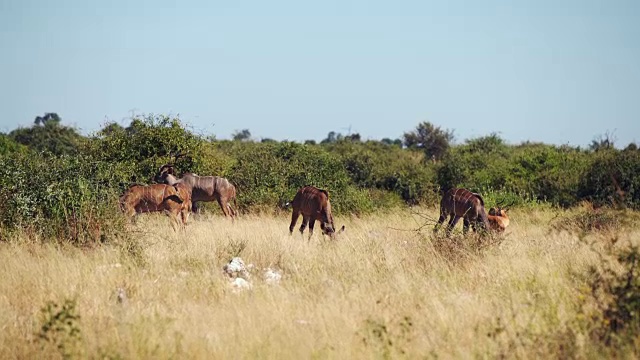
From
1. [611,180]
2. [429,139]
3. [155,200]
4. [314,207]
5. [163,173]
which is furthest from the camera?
[429,139]

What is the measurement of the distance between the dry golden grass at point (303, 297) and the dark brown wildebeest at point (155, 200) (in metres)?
1.85

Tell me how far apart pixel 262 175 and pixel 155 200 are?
22.7ft

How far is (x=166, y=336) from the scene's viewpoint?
26.7 ft

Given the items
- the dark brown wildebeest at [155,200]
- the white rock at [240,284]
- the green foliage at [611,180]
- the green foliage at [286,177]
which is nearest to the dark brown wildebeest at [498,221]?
the green foliage at [286,177]

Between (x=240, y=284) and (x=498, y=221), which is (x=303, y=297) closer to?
(x=240, y=284)

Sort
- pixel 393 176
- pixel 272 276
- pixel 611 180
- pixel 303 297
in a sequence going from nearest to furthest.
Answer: pixel 303 297 → pixel 272 276 → pixel 611 180 → pixel 393 176

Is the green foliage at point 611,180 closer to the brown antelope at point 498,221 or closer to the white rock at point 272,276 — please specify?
the brown antelope at point 498,221

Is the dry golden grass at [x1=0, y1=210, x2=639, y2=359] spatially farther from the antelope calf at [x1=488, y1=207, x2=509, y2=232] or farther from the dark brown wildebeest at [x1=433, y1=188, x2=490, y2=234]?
the antelope calf at [x1=488, y1=207, x2=509, y2=232]

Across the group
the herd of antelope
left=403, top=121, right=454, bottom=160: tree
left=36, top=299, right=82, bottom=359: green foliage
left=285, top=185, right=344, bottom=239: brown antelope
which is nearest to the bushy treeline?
the herd of antelope

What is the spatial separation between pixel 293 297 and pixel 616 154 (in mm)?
18573

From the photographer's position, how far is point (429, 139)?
53375 mm

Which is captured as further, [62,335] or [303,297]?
[303,297]

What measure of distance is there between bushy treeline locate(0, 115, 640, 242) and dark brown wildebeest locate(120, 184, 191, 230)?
0.32 meters

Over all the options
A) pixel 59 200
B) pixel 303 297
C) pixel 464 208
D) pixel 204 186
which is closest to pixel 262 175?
pixel 204 186
